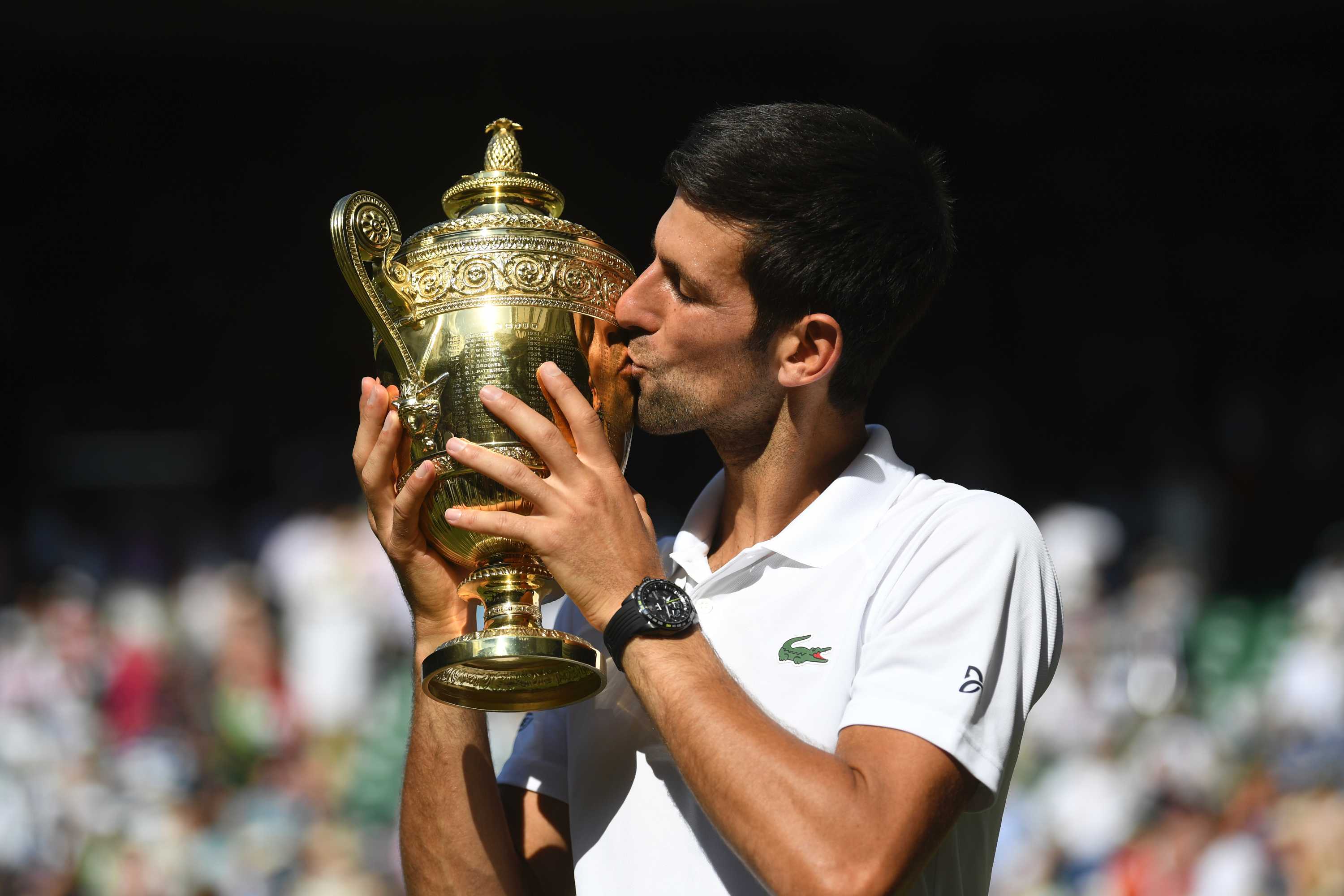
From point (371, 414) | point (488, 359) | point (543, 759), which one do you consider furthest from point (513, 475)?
point (543, 759)

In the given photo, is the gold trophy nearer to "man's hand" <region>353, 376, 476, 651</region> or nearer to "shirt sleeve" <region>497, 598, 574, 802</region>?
"man's hand" <region>353, 376, 476, 651</region>

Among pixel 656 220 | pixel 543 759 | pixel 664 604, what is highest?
pixel 656 220

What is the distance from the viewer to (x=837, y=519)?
2111 mm

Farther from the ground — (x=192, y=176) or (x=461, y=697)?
(x=192, y=176)

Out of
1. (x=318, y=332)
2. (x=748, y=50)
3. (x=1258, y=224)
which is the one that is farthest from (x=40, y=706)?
(x=1258, y=224)

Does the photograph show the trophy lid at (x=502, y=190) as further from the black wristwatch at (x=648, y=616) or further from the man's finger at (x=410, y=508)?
the black wristwatch at (x=648, y=616)

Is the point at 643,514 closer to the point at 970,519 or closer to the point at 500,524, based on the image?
the point at 500,524

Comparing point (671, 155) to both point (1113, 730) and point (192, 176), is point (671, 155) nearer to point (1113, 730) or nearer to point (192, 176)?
point (1113, 730)

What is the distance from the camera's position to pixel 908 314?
7.23 feet

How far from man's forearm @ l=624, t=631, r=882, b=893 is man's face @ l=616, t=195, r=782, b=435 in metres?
0.42

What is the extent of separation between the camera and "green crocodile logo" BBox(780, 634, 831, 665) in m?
1.96

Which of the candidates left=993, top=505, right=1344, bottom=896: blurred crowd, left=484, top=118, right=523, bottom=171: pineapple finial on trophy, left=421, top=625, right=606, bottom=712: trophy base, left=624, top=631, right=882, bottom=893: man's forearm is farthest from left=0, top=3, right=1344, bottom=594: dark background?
left=624, top=631, right=882, bottom=893: man's forearm

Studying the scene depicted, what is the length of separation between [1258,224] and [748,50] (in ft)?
14.4

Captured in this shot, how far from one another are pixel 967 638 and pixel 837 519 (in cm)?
35
